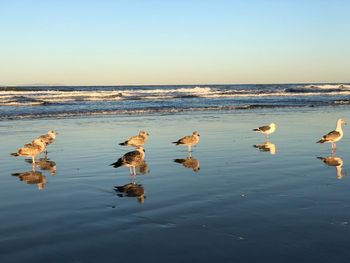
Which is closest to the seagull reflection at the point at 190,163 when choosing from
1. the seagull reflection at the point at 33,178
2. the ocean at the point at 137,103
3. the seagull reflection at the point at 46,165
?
the seagull reflection at the point at 46,165

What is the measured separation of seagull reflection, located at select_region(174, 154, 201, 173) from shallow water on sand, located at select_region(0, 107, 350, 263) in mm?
188

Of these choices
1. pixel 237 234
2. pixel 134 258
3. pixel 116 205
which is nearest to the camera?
pixel 134 258

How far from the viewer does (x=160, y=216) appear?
775cm

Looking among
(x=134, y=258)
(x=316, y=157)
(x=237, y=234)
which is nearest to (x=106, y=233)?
(x=134, y=258)

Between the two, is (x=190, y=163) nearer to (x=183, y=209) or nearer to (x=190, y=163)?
(x=190, y=163)

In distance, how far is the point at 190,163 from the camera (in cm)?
1284

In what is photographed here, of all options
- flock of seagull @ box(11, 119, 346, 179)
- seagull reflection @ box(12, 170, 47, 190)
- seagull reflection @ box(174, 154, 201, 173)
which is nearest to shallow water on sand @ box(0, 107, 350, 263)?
seagull reflection @ box(12, 170, 47, 190)

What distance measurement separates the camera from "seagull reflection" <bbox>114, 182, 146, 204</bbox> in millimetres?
9070

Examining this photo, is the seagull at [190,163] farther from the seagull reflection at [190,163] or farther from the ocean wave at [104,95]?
the ocean wave at [104,95]

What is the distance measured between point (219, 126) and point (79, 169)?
11.3m

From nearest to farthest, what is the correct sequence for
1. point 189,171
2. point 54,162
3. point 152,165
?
point 189,171, point 152,165, point 54,162

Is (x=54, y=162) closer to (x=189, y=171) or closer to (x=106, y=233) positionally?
(x=189, y=171)

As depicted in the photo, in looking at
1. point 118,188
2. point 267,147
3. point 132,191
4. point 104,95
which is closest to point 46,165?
point 118,188

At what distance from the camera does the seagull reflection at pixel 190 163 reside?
12.1 metres
